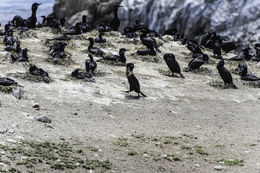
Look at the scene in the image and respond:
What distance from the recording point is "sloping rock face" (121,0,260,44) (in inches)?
1542

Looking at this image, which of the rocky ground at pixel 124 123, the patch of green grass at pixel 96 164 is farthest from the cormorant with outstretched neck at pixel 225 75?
the patch of green grass at pixel 96 164

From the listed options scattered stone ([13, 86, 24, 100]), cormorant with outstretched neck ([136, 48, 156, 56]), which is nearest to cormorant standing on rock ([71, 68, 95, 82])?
scattered stone ([13, 86, 24, 100])

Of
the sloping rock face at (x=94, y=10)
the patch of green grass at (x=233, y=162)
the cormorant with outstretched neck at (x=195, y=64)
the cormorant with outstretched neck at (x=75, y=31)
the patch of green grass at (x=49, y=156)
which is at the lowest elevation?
the patch of green grass at (x=233, y=162)

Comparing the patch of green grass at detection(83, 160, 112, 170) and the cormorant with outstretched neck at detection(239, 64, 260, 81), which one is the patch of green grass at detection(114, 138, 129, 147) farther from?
the cormorant with outstretched neck at detection(239, 64, 260, 81)

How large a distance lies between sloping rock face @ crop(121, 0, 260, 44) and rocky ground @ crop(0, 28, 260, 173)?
1909 centimetres

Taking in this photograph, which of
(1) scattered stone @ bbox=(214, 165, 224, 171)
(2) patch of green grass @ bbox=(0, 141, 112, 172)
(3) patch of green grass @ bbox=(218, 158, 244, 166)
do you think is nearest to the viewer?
(2) patch of green grass @ bbox=(0, 141, 112, 172)

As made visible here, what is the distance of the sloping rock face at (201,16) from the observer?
39.2 m

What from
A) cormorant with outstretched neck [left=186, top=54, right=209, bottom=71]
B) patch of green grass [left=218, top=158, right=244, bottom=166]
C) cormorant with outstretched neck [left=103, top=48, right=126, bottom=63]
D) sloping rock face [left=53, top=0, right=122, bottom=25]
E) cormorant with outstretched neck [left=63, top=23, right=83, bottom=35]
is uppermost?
sloping rock face [left=53, top=0, right=122, bottom=25]

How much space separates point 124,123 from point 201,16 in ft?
98.8

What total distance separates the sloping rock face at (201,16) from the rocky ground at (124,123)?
19.1 meters

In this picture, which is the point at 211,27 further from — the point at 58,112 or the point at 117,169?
the point at 117,169

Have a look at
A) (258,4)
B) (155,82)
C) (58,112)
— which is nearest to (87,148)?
(58,112)

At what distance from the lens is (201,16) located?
41.5 meters

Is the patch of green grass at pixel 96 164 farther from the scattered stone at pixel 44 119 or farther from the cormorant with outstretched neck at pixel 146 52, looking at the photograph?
the cormorant with outstretched neck at pixel 146 52
